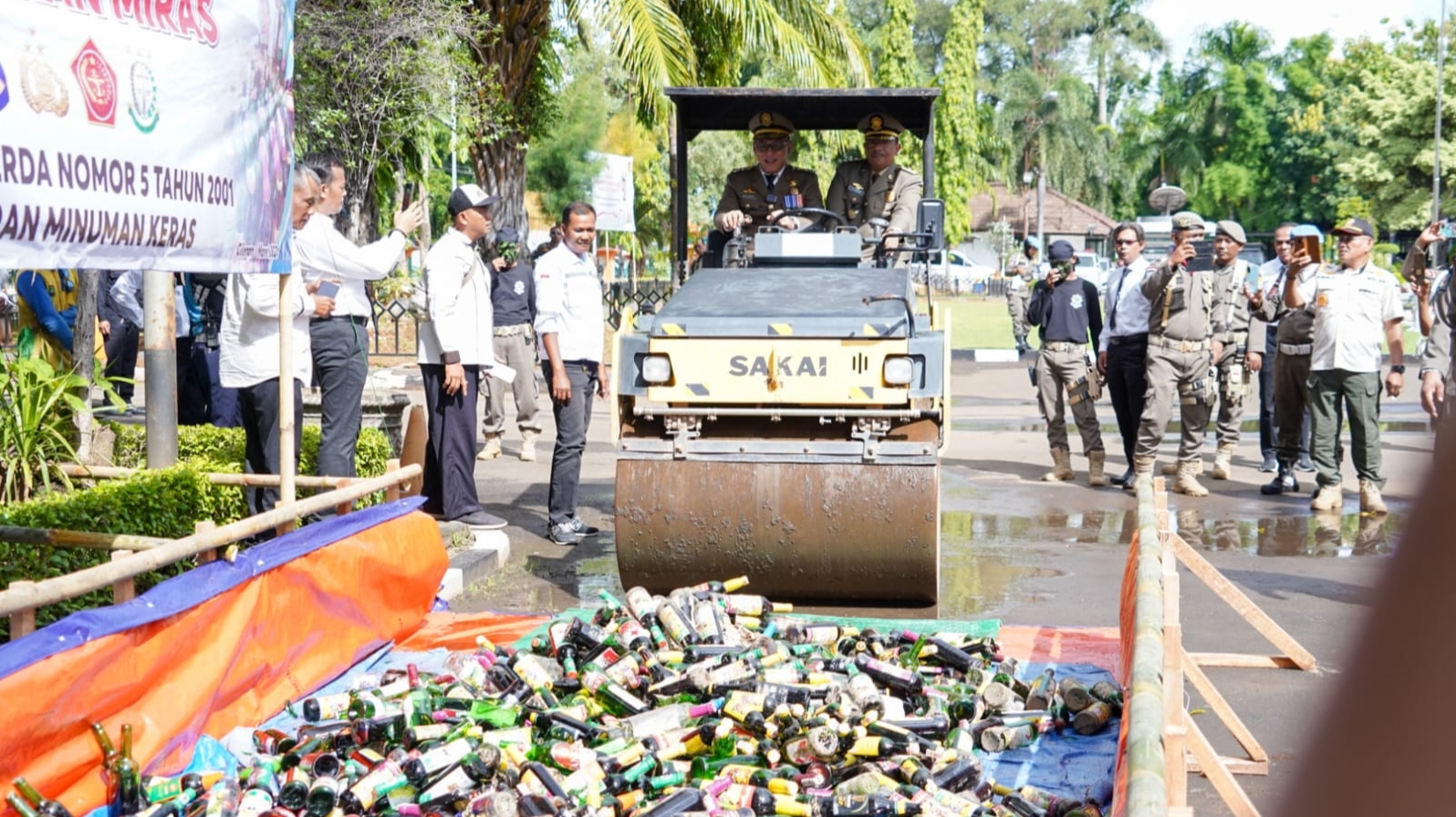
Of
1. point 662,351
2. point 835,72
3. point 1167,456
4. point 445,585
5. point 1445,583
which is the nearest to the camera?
point 1445,583

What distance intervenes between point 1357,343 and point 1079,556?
107 inches

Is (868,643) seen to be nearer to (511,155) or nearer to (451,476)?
(451,476)

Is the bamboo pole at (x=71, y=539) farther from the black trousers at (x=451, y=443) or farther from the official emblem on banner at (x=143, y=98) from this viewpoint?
the black trousers at (x=451, y=443)

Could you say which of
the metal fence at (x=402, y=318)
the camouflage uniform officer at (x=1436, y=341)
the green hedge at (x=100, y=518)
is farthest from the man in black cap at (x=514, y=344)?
the metal fence at (x=402, y=318)

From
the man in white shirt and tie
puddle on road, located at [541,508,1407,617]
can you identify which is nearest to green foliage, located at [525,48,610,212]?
the man in white shirt and tie

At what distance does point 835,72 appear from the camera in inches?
850

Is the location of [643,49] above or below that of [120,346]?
above

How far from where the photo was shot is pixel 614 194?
27.7 m

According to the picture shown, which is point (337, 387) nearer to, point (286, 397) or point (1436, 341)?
point (286, 397)

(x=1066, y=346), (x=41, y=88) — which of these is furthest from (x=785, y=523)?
(x=1066, y=346)

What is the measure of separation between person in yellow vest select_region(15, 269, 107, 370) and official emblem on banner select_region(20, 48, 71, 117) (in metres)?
6.05

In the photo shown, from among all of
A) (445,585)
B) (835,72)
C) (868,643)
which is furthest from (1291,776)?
(835,72)

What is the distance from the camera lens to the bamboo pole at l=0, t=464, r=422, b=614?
13.6ft

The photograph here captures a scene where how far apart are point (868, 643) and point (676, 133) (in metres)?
4.16
